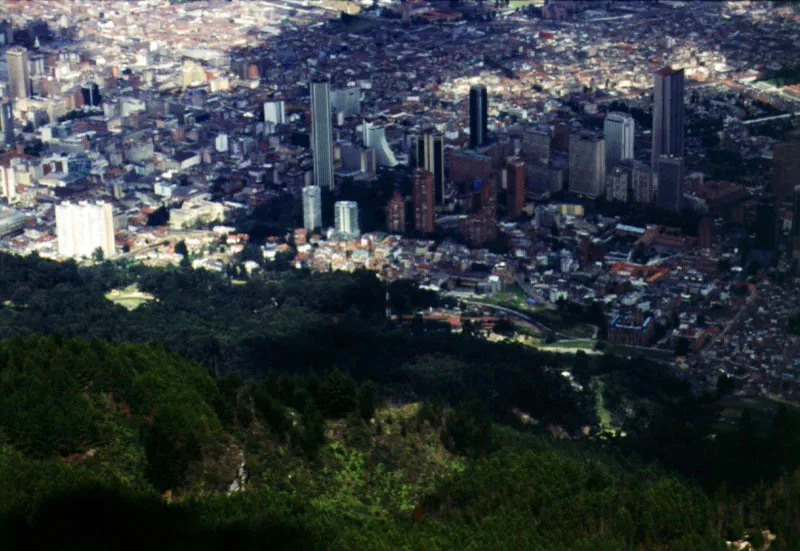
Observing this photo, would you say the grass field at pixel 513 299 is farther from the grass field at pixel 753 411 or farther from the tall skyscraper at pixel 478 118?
the tall skyscraper at pixel 478 118

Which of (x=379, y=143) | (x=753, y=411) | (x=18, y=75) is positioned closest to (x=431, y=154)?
(x=379, y=143)

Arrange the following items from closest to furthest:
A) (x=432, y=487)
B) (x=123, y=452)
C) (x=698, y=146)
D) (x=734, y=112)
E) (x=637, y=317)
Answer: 1. (x=123, y=452)
2. (x=432, y=487)
3. (x=637, y=317)
4. (x=698, y=146)
5. (x=734, y=112)

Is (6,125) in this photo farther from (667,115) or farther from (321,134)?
(667,115)

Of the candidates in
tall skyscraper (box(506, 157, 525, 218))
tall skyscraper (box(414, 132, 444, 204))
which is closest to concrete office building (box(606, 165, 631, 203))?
tall skyscraper (box(506, 157, 525, 218))

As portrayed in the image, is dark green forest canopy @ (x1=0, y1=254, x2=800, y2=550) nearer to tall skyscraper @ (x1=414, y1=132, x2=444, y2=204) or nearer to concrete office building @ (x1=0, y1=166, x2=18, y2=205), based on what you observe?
tall skyscraper @ (x1=414, y1=132, x2=444, y2=204)

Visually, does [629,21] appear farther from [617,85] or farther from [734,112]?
[734,112]

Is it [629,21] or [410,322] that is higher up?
[629,21]

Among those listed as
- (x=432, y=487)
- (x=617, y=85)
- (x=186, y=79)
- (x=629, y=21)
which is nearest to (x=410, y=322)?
(x=432, y=487)
